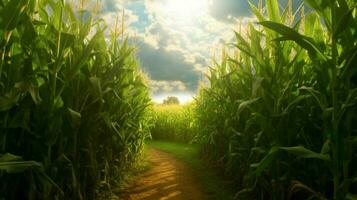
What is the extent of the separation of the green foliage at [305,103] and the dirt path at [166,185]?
1.19m

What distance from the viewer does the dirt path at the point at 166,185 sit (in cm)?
517

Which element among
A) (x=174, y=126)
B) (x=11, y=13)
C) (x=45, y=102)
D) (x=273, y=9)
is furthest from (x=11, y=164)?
(x=174, y=126)

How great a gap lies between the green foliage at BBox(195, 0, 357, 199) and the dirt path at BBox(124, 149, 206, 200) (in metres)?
1.19

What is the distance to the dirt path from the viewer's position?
5172 mm

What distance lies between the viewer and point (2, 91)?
2695 mm

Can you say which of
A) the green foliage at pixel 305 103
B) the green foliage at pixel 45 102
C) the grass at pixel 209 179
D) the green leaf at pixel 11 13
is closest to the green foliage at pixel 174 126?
the grass at pixel 209 179

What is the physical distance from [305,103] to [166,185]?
3154 millimetres

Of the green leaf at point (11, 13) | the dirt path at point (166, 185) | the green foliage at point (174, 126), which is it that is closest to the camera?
the green leaf at point (11, 13)

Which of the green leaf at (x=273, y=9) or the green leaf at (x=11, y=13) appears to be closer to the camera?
the green leaf at (x=11, y=13)

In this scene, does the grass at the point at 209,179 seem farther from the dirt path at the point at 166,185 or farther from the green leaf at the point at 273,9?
the green leaf at the point at 273,9

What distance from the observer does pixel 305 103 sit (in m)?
3.57

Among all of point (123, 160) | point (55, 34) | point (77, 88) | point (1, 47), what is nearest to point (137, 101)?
point (123, 160)

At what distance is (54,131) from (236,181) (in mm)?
3284

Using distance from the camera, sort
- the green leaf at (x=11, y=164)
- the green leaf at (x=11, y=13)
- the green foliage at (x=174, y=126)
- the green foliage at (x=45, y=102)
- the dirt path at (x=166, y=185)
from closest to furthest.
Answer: the green leaf at (x=11, y=164), the green leaf at (x=11, y=13), the green foliage at (x=45, y=102), the dirt path at (x=166, y=185), the green foliage at (x=174, y=126)
